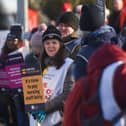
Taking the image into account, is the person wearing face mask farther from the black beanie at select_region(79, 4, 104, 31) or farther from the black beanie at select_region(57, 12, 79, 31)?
the black beanie at select_region(79, 4, 104, 31)

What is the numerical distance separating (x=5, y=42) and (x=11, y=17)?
2183 centimetres

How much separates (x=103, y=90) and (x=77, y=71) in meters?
→ 1.70

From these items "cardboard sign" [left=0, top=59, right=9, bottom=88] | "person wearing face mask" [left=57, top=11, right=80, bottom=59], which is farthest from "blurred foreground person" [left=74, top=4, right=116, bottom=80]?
"cardboard sign" [left=0, top=59, right=9, bottom=88]

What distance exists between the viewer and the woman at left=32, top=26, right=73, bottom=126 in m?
8.03

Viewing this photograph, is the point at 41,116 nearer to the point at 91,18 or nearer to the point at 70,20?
the point at 91,18

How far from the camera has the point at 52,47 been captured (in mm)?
Result: 8320

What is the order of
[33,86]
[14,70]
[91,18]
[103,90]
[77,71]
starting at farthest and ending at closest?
[14,70] → [33,86] → [91,18] → [77,71] → [103,90]

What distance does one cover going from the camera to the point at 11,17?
3259cm

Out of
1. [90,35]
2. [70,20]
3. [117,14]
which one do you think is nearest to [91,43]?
[90,35]

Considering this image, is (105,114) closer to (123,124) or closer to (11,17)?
(123,124)

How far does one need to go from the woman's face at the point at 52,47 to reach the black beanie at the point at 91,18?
0.56 meters

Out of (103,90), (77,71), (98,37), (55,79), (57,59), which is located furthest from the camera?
(57,59)

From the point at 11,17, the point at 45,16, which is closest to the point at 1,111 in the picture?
the point at 11,17

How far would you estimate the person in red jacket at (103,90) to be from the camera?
17.6ft
